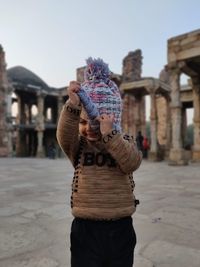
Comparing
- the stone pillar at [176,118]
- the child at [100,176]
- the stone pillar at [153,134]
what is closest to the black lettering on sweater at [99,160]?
the child at [100,176]

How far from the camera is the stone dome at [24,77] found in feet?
88.9

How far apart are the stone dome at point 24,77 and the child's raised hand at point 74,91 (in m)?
25.8

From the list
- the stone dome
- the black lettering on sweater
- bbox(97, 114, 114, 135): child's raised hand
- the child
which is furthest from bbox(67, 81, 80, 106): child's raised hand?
the stone dome

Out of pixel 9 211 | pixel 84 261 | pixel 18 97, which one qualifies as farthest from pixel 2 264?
pixel 18 97

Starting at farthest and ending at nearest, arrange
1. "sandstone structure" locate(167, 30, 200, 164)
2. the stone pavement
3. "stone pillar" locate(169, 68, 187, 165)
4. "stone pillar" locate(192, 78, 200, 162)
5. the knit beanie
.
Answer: "stone pillar" locate(192, 78, 200, 162) → "stone pillar" locate(169, 68, 187, 165) → "sandstone structure" locate(167, 30, 200, 164) → the stone pavement → the knit beanie

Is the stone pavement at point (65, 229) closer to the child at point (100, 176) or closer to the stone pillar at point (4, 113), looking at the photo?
the child at point (100, 176)

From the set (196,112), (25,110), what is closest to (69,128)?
(196,112)

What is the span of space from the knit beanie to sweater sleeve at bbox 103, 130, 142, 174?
7cm

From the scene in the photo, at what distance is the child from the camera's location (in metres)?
1.60

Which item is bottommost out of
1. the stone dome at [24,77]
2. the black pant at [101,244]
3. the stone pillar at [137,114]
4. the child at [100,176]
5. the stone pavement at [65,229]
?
the stone pavement at [65,229]

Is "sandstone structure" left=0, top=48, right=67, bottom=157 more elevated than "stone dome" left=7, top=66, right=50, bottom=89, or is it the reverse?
"stone dome" left=7, top=66, right=50, bottom=89

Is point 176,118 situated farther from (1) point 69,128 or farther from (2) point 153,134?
(1) point 69,128

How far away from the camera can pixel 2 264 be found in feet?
8.39

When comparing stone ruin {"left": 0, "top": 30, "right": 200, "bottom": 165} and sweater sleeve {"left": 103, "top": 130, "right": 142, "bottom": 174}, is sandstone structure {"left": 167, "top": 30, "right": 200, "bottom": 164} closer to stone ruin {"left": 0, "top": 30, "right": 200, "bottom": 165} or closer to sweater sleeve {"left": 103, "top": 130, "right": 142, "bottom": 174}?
stone ruin {"left": 0, "top": 30, "right": 200, "bottom": 165}
